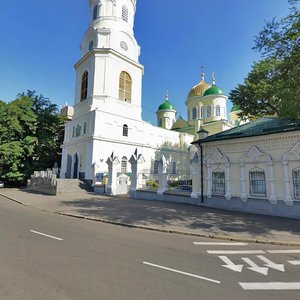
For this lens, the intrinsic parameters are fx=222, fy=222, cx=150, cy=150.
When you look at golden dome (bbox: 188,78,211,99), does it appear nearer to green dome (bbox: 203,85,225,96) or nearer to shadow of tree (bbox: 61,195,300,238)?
green dome (bbox: 203,85,225,96)

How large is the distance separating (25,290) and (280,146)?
40.9 feet

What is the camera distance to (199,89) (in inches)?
1823

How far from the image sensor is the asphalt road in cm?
389

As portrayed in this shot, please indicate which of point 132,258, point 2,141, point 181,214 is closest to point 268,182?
point 181,214

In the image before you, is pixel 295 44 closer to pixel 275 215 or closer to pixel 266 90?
pixel 275 215

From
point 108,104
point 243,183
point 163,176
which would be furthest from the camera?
point 108,104

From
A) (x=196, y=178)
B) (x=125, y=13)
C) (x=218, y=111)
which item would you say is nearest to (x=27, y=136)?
(x=125, y=13)

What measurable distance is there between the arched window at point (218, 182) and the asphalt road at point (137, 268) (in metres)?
6.95

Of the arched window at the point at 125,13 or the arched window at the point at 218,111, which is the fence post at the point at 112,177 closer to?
the arched window at the point at 125,13

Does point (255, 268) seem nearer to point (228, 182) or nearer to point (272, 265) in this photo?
point (272, 265)

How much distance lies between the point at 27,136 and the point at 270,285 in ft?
108

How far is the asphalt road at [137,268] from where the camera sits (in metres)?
3.89

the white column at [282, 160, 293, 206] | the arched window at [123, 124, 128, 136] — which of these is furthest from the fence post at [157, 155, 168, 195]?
the arched window at [123, 124, 128, 136]

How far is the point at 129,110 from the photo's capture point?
102 feet
